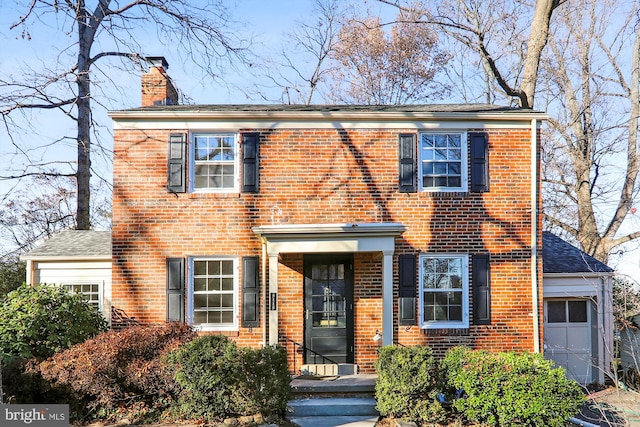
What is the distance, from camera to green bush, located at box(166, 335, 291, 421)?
891cm

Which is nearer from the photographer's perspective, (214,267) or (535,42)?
(214,267)

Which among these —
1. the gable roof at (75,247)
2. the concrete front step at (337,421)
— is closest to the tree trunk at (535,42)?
the concrete front step at (337,421)

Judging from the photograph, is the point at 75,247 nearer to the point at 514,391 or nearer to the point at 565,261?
the point at 514,391

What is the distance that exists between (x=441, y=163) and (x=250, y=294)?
4.68 meters

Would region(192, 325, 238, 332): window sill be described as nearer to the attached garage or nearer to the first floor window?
the attached garage

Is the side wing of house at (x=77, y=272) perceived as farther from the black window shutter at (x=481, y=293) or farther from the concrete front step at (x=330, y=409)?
the black window shutter at (x=481, y=293)

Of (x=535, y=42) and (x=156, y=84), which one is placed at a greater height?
(x=535, y=42)

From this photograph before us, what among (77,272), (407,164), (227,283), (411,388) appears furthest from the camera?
(77,272)

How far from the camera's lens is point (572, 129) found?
73.6ft

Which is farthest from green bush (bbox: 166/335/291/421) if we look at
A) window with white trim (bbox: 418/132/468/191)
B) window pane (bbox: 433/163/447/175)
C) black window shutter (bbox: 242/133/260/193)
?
window pane (bbox: 433/163/447/175)

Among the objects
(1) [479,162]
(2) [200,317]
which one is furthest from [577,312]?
(2) [200,317]

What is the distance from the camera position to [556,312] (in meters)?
13.6

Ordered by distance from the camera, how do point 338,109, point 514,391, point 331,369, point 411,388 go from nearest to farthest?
1. point 514,391
2. point 411,388
3. point 331,369
4. point 338,109

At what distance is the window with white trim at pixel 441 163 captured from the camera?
12375 mm
